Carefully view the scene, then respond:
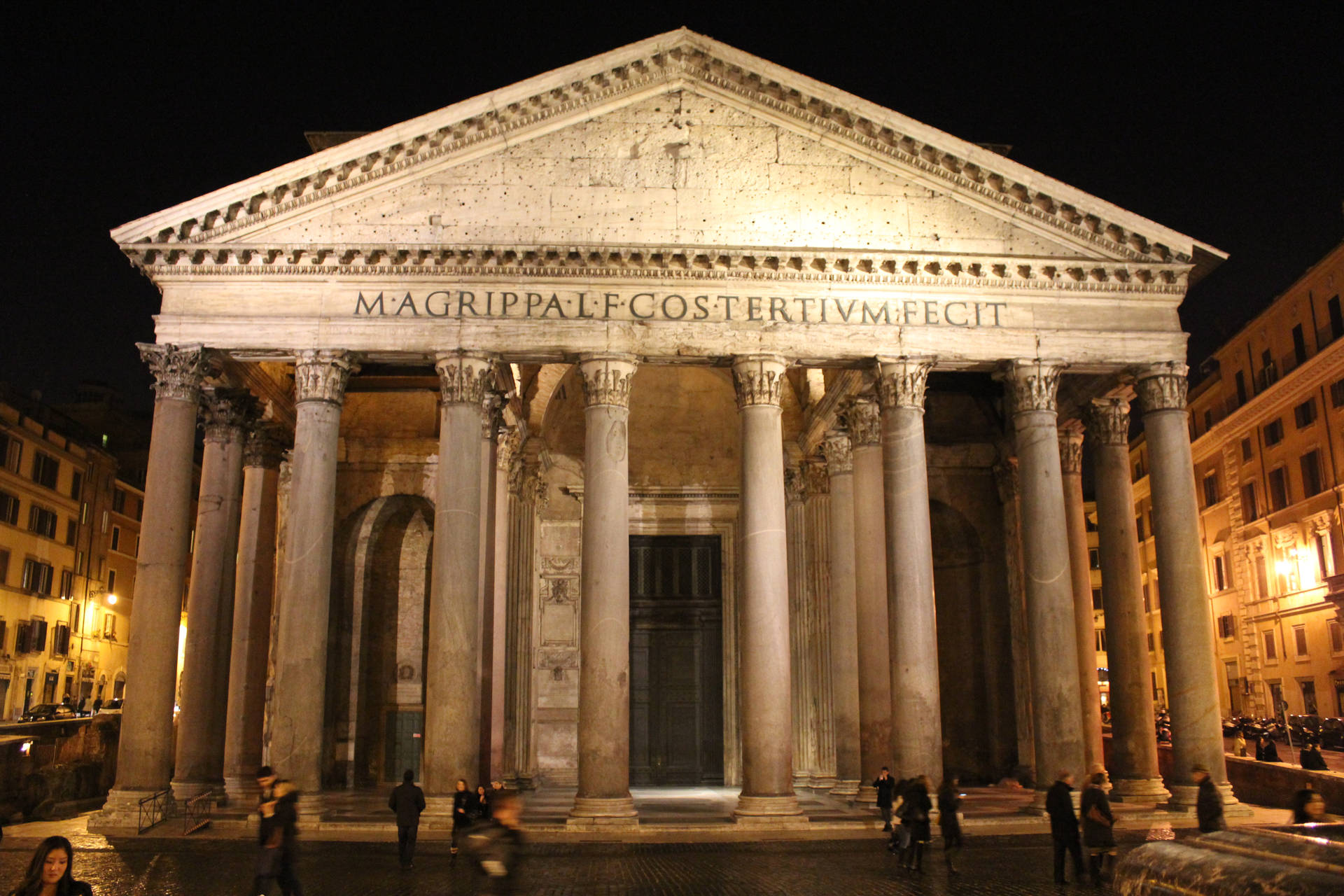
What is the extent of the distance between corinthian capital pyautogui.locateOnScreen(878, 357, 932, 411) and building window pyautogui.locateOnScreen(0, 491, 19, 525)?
2939cm

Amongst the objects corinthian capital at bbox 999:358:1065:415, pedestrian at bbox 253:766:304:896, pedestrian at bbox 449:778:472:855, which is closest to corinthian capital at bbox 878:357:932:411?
corinthian capital at bbox 999:358:1065:415

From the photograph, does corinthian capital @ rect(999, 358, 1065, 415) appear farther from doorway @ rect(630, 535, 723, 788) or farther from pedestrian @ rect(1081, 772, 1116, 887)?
doorway @ rect(630, 535, 723, 788)

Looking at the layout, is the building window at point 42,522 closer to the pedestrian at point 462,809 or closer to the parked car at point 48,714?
the parked car at point 48,714

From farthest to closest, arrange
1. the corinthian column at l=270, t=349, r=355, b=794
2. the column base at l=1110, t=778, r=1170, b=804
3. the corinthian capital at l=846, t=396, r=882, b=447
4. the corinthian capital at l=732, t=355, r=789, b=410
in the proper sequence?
the corinthian capital at l=846, t=396, r=882, b=447 < the column base at l=1110, t=778, r=1170, b=804 < the corinthian capital at l=732, t=355, r=789, b=410 < the corinthian column at l=270, t=349, r=355, b=794

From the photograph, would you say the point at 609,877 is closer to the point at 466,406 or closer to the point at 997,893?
the point at 997,893

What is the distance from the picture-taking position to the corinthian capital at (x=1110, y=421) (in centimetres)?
1956

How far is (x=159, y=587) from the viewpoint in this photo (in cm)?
1647

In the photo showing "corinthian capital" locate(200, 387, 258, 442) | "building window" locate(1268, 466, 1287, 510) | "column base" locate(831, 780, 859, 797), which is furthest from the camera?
"building window" locate(1268, 466, 1287, 510)

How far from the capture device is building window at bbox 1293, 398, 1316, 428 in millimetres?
33344

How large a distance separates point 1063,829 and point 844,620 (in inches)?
376

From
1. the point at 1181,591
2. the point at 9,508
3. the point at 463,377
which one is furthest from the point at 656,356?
the point at 9,508

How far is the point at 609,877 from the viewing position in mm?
12484

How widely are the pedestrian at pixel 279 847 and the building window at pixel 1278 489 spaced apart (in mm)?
34440

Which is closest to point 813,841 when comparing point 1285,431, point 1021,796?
point 1021,796
